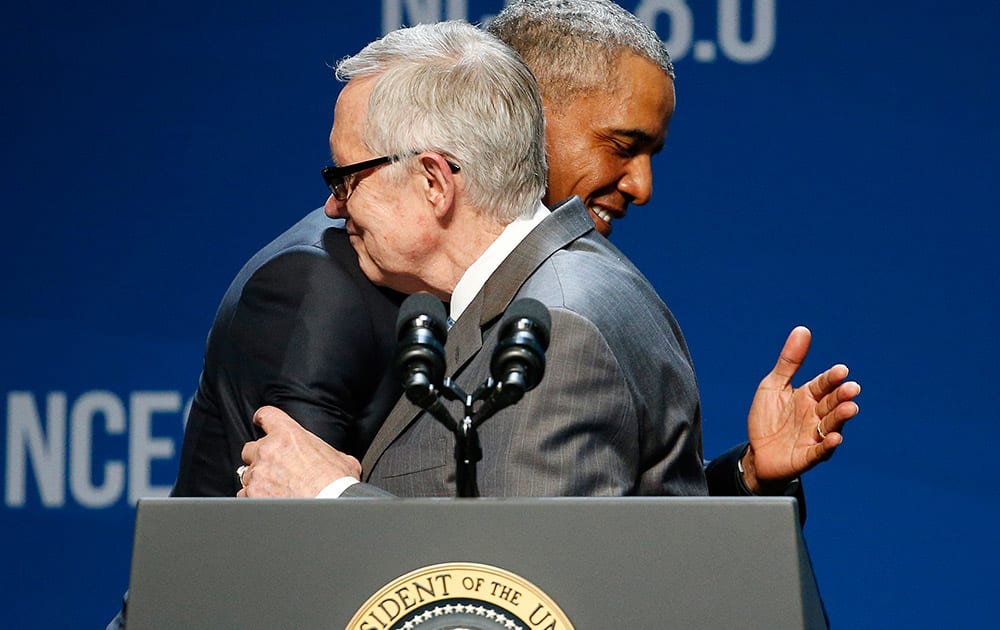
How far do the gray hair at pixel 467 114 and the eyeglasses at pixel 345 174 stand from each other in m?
0.01

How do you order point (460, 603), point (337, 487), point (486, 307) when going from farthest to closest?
point (486, 307), point (337, 487), point (460, 603)

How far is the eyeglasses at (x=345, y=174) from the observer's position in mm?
1833

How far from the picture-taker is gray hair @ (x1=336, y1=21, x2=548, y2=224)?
71.2 inches

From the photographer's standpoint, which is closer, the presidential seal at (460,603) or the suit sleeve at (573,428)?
the presidential seal at (460,603)

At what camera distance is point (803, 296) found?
10.6 ft

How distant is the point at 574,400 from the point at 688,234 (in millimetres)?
1737

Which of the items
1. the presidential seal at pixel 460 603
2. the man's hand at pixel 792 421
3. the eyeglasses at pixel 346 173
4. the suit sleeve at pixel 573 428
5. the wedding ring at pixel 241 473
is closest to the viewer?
the presidential seal at pixel 460 603

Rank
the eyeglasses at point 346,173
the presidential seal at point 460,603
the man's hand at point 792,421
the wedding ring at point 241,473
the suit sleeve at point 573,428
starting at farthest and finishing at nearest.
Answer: the man's hand at point 792,421 → the eyeglasses at point 346,173 → the wedding ring at point 241,473 → the suit sleeve at point 573,428 → the presidential seal at point 460,603

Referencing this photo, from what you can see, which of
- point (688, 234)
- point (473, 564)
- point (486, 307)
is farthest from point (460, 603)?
point (688, 234)

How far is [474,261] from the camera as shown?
6.05 ft

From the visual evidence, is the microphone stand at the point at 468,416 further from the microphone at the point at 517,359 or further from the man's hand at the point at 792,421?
the man's hand at the point at 792,421

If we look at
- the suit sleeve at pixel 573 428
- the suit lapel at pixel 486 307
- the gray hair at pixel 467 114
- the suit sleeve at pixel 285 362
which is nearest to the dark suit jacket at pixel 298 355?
the suit sleeve at pixel 285 362

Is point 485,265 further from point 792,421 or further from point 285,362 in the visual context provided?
point 792,421

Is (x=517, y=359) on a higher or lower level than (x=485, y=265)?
lower
